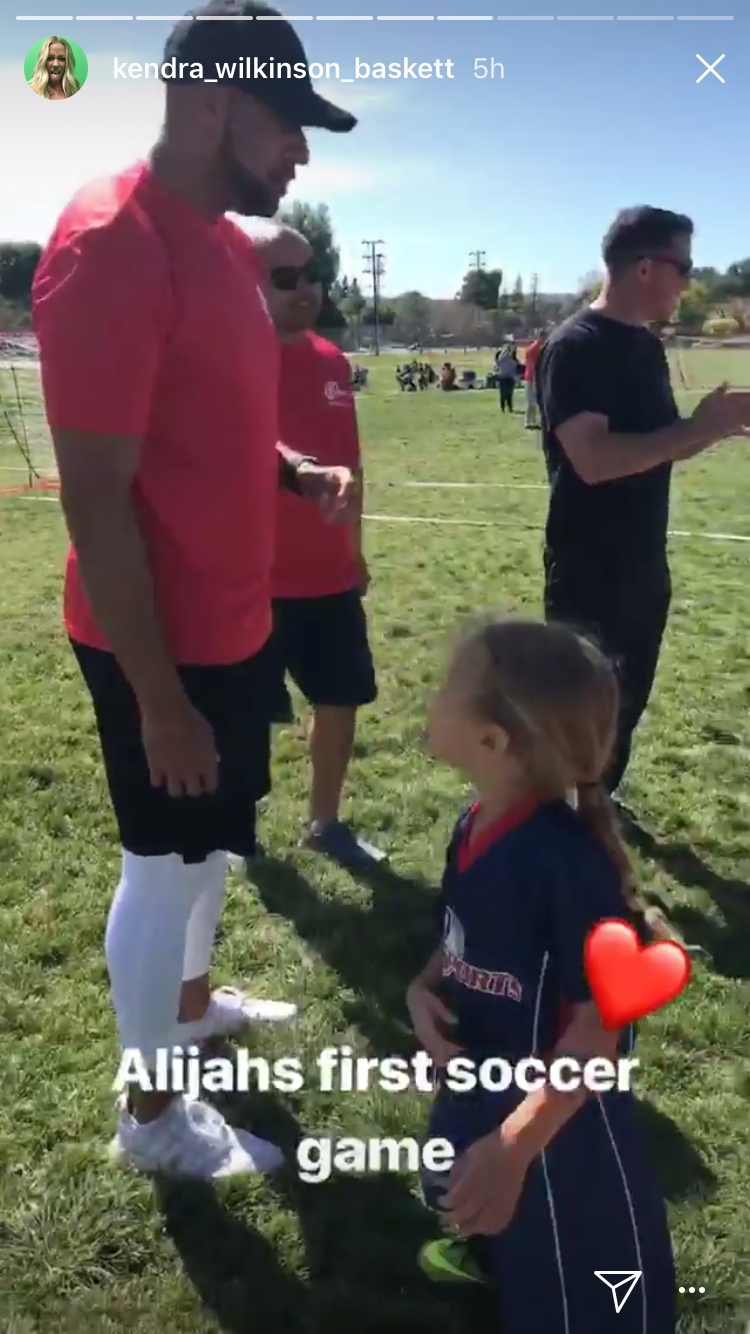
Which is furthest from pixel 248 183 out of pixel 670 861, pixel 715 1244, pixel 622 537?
pixel 670 861

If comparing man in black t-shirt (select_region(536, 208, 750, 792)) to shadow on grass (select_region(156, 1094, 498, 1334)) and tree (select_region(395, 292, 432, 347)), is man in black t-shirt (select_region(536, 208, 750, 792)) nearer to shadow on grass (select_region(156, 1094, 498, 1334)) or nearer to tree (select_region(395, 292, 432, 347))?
shadow on grass (select_region(156, 1094, 498, 1334))

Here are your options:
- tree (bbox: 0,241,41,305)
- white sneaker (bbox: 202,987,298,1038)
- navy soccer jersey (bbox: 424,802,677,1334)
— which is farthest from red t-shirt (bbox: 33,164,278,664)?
tree (bbox: 0,241,41,305)

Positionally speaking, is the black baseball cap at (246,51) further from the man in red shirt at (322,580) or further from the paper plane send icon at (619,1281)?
the paper plane send icon at (619,1281)

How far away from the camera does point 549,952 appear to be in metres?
1.49

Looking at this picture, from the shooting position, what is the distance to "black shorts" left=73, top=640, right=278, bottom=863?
6.28 feet

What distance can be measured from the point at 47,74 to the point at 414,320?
90.7 ft

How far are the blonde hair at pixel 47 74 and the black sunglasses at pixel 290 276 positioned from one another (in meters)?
0.70

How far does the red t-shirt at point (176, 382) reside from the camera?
158cm

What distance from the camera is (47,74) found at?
211 cm

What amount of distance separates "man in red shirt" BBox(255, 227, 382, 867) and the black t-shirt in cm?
53

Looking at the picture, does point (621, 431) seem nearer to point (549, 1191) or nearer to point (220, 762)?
point (220, 762)

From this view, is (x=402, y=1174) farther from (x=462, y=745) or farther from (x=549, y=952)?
(x=462, y=745)

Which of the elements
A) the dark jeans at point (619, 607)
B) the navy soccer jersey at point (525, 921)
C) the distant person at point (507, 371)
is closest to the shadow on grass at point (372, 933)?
the dark jeans at point (619, 607)

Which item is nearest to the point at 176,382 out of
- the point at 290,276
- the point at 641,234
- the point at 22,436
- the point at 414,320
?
the point at 290,276
